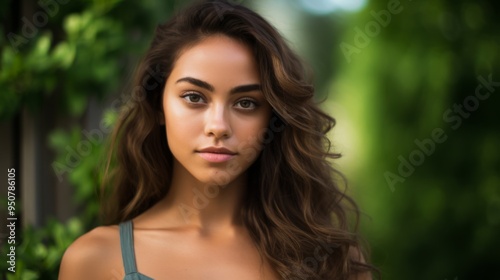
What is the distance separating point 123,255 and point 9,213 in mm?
582

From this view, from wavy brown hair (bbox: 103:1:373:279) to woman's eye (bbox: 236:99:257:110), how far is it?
0.04 metres

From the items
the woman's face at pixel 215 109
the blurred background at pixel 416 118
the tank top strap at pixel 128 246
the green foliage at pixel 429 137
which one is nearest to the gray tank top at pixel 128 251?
the tank top strap at pixel 128 246

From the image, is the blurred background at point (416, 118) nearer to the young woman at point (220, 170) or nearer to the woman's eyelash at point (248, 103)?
A: the young woman at point (220, 170)

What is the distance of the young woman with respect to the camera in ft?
6.18

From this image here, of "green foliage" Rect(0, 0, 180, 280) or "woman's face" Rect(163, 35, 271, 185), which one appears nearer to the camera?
"woman's face" Rect(163, 35, 271, 185)

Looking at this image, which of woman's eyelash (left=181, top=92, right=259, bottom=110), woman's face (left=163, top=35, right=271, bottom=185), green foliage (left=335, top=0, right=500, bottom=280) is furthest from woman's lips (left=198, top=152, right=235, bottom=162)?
green foliage (left=335, top=0, right=500, bottom=280)

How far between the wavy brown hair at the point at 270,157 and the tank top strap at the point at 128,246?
0.15 m

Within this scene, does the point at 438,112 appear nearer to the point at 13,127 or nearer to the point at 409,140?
the point at 409,140

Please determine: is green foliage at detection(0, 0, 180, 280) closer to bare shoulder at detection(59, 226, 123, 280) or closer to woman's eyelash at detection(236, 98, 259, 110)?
bare shoulder at detection(59, 226, 123, 280)

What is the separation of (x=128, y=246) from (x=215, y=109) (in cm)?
44

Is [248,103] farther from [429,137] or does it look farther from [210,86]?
[429,137]

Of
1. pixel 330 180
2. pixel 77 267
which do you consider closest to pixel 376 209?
pixel 330 180

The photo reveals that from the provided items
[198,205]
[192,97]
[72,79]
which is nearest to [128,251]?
[198,205]

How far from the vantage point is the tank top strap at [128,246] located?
188 cm
